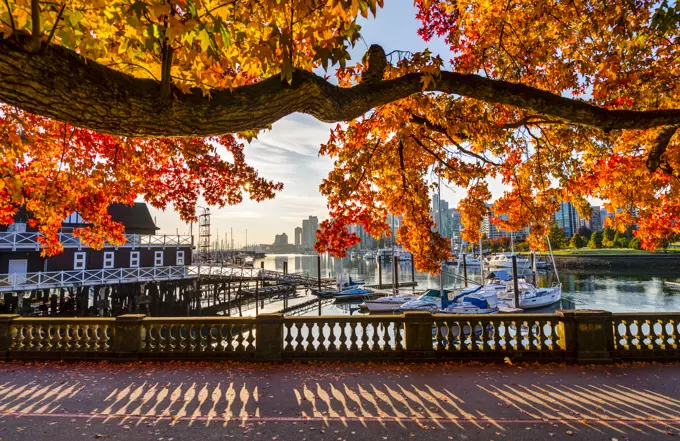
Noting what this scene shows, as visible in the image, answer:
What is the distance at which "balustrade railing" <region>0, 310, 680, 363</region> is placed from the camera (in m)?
7.86

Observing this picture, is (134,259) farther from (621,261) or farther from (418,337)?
(621,261)

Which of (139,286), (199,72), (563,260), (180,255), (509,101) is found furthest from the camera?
(563,260)

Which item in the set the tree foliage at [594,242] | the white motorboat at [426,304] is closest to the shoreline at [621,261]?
the tree foliage at [594,242]

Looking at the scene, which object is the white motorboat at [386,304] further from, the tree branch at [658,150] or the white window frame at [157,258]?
the tree branch at [658,150]

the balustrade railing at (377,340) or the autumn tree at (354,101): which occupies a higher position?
the autumn tree at (354,101)

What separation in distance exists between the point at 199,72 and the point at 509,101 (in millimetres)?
4168

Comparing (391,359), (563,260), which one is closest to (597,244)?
(563,260)

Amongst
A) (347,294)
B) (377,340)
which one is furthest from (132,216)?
(377,340)

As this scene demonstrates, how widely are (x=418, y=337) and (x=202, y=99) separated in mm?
6837

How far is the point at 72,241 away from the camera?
93.5 ft

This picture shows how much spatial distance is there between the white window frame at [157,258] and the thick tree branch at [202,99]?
35.2 m

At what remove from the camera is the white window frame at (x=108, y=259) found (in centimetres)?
3098

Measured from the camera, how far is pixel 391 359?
8.00 meters

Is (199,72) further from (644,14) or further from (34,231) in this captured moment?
(34,231)
